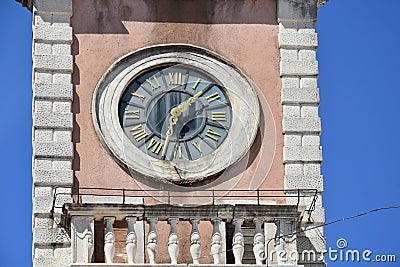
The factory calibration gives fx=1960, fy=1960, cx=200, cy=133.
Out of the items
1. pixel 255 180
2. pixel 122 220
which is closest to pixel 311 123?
pixel 255 180

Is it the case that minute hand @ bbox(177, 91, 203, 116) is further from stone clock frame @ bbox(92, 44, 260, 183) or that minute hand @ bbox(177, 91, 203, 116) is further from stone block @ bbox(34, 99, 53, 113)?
stone block @ bbox(34, 99, 53, 113)

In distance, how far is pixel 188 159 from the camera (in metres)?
23.4

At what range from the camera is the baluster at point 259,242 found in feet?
72.8

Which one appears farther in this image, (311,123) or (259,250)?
(311,123)

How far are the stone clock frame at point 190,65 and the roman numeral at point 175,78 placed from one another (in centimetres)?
15

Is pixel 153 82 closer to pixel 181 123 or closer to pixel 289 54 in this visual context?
pixel 181 123

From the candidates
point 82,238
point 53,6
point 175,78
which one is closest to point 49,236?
point 82,238

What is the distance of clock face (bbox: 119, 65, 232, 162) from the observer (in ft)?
77.0

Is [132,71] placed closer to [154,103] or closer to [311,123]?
[154,103]

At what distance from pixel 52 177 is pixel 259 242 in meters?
2.66

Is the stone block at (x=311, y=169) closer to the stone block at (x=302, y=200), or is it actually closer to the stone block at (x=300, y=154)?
the stone block at (x=300, y=154)

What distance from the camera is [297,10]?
2438cm

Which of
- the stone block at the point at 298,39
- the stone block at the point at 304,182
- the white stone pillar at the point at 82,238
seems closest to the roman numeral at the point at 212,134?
the stone block at the point at 304,182

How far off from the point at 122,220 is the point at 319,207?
2563mm
